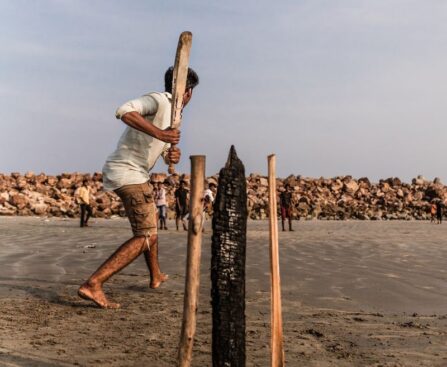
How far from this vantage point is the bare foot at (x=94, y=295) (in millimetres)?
5047

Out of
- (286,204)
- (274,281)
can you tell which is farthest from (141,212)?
(286,204)

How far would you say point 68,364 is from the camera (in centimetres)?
367

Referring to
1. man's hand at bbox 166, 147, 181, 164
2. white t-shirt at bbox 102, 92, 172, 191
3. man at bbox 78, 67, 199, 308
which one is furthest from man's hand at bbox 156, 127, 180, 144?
white t-shirt at bbox 102, 92, 172, 191

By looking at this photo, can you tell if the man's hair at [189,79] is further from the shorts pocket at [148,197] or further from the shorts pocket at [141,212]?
the shorts pocket at [141,212]

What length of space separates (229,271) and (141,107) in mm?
2153

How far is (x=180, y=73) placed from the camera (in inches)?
170

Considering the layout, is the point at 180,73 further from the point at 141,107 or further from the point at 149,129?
the point at 141,107

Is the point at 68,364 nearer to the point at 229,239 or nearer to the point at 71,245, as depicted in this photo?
the point at 229,239

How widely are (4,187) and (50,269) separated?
28.7m

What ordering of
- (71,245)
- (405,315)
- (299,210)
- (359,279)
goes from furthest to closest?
(299,210)
(71,245)
(359,279)
(405,315)

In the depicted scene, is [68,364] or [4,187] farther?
[4,187]

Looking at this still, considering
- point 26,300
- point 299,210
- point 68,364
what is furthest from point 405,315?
point 299,210

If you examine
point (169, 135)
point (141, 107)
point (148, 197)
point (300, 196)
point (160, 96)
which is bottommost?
point (148, 197)

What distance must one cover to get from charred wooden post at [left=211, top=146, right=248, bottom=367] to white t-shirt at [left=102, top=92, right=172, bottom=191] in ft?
6.68
